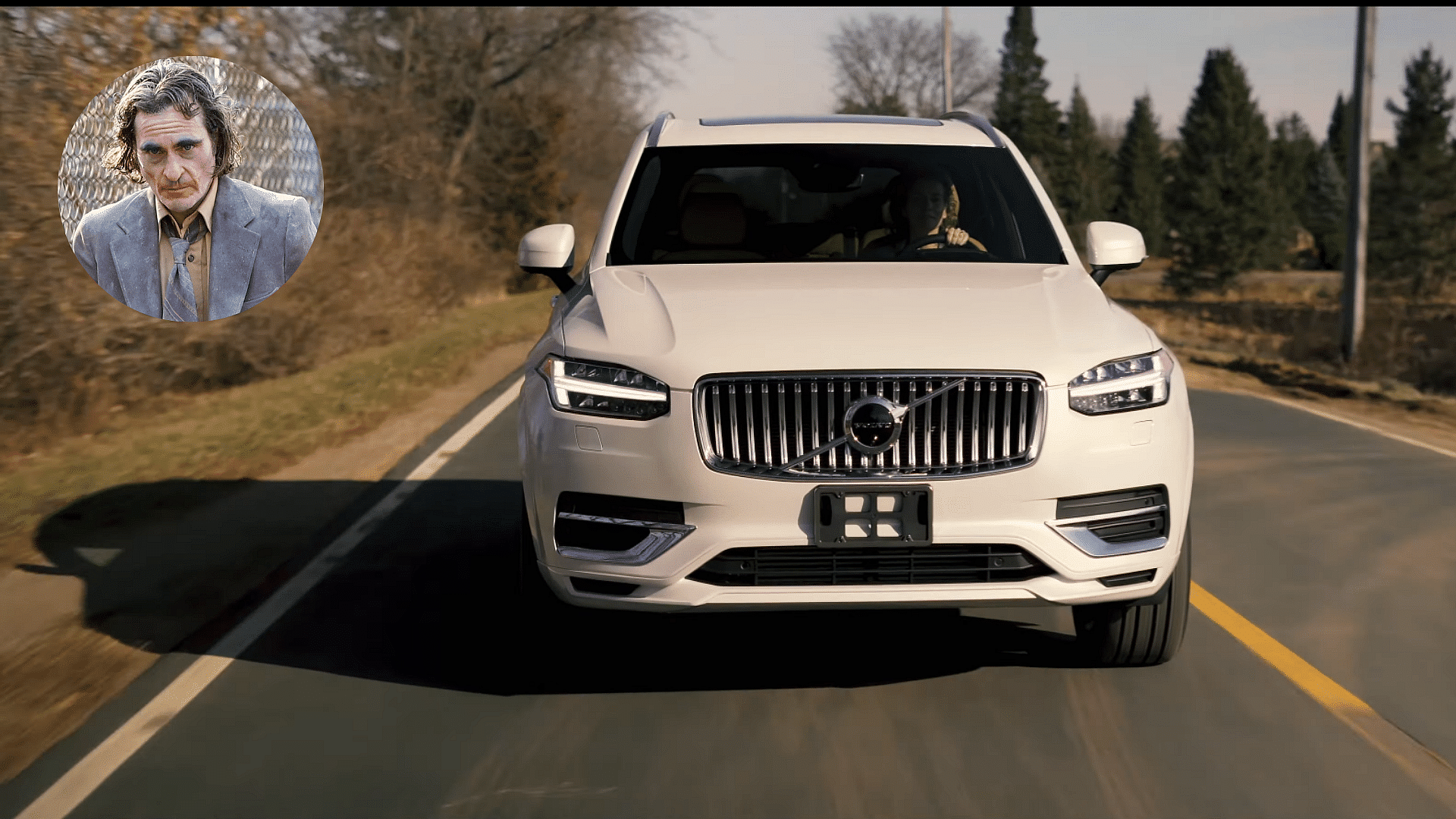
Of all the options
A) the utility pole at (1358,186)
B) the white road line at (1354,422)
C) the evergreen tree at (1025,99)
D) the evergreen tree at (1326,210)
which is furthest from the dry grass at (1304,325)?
the evergreen tree at (1025,99)

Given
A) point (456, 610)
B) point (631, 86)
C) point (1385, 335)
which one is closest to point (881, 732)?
point (456, 610)

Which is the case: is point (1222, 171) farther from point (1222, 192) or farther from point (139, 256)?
point (139, 256)

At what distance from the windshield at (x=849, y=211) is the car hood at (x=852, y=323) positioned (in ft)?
1.83

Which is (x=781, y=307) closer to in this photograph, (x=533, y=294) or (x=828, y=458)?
(x=828, y=458)

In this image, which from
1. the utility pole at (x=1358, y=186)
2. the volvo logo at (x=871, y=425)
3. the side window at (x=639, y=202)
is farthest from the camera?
the utility pole at (x=1358, y=186)

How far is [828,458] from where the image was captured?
4.43 meters

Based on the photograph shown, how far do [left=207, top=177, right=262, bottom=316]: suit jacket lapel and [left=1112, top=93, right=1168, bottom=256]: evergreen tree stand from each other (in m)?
92.6

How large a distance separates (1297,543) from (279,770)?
4817 millimetres

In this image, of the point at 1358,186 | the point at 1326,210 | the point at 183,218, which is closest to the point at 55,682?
the point at 183,218

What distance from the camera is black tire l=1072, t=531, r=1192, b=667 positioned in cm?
493

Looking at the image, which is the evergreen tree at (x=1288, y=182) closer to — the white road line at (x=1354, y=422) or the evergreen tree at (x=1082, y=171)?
the evergreen tree at (x=1082, y=171)

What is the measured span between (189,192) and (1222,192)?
75773 mm

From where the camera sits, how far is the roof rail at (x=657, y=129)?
21.0 ft

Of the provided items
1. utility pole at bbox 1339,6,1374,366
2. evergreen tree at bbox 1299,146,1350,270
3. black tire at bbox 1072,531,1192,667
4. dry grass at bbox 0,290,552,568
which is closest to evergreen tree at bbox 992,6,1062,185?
evergreen tree at bbox 1299,146,1350,270
